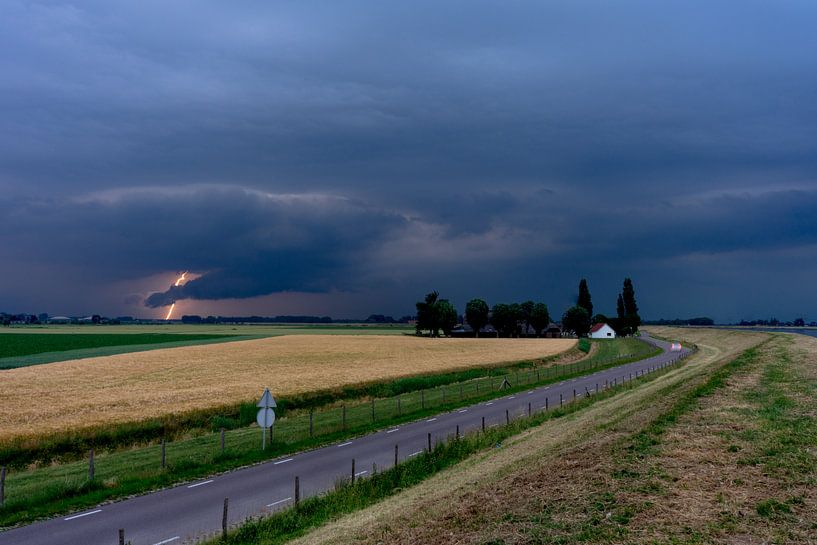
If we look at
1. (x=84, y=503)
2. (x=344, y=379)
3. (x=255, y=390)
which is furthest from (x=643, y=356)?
(x=84, y=503)

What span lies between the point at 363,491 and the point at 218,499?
563 cm

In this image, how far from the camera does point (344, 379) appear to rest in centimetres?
6222

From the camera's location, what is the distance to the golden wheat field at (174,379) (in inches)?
1636

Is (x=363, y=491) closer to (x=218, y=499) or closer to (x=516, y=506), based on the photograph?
(x=218, y=499)

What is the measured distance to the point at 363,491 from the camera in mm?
22719

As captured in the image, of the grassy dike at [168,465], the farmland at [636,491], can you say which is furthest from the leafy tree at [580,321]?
the farmland at [636,491]

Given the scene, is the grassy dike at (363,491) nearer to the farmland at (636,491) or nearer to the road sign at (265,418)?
the farmland at (636,491)

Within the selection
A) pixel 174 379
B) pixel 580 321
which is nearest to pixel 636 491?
pixel 174 379

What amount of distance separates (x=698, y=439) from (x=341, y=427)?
24.2 metres

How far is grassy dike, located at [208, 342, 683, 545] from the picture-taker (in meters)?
18.3

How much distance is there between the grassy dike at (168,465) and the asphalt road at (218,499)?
42.5 inches

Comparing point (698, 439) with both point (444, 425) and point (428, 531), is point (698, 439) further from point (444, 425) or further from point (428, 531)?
point (444, 425)

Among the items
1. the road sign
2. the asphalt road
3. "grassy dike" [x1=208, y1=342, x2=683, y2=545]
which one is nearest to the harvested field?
"grassy dike" [x1=208, y1=342, x2=683, y2=545]

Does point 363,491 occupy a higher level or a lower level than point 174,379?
lower
